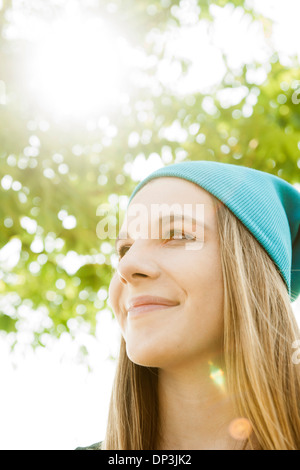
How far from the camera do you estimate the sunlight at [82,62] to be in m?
3.42

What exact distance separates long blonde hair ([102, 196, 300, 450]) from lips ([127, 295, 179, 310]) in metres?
0.18

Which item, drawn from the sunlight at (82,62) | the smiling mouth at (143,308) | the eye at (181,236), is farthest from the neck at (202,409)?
the sunlight at (82,62)

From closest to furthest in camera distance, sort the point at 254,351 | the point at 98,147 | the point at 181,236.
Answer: the point at 254,351 → the point at 181,236 → the point at 98,147

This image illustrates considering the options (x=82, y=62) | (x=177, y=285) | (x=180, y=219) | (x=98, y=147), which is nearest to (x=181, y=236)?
(x=180, y=219)

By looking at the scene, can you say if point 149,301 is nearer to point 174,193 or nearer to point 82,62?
point 174,193

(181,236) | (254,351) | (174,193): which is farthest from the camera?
(174,193)

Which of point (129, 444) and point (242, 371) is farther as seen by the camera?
point (129, 444)

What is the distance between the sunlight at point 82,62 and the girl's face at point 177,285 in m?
2.05

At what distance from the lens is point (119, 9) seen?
11.7 feet

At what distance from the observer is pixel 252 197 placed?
169 cm

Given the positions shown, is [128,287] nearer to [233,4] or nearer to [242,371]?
[242,371]

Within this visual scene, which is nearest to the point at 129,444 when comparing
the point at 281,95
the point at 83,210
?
the point at 83,210

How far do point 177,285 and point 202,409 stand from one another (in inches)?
16.1
